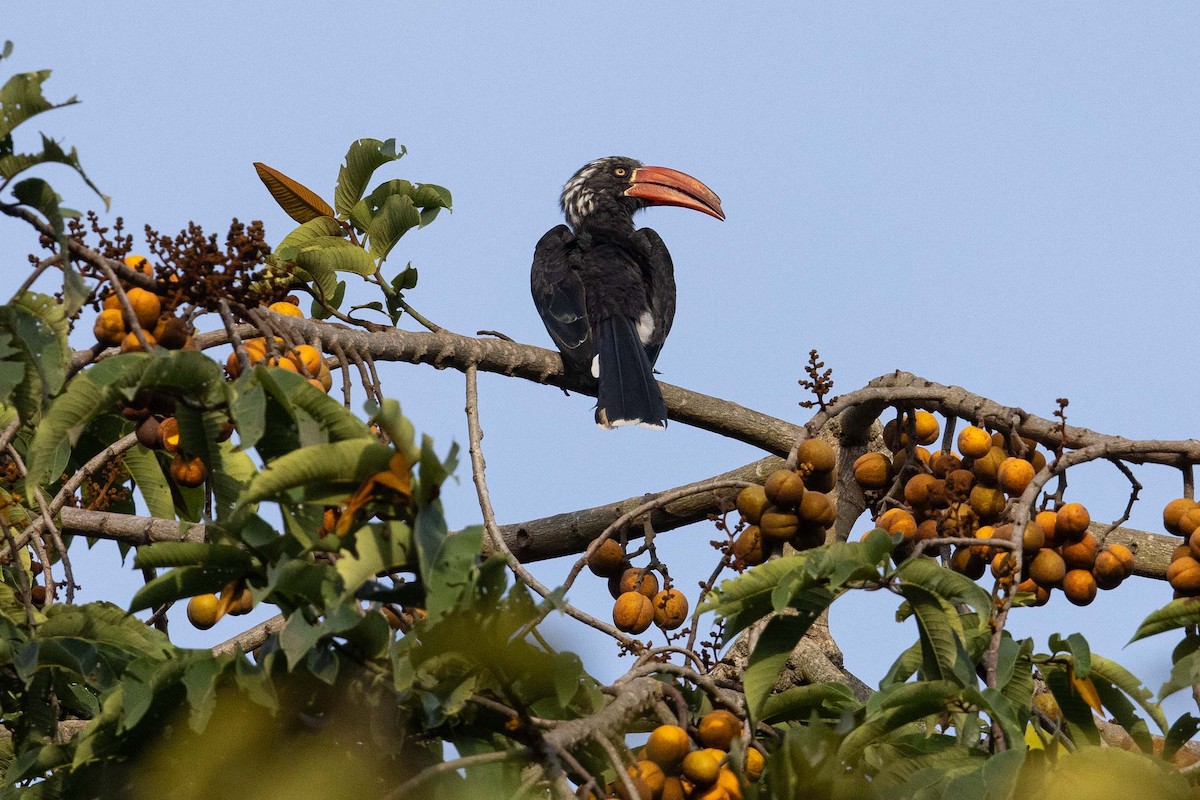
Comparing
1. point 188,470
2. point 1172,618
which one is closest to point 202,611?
point 188,470

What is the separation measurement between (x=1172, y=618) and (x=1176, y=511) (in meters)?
0.56

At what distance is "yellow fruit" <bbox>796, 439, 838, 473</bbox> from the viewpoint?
9.68ft

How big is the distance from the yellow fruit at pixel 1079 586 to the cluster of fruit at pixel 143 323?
1856 mm

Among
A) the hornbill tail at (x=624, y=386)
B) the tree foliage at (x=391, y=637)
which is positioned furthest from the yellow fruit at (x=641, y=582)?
the hornbill tail at (x=624, y=386)

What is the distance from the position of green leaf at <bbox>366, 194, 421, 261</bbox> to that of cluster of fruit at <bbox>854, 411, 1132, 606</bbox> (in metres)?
1.58

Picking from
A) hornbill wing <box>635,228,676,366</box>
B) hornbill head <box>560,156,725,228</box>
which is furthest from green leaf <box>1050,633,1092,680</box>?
hornbill head <box>560,156,725,228</box>

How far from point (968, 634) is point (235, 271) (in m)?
1.43

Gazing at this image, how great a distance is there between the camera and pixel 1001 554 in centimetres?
273

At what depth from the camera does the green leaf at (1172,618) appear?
233 centimetres

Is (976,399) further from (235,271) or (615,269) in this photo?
(615,269)

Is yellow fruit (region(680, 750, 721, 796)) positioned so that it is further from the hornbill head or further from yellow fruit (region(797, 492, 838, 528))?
the hornbill head

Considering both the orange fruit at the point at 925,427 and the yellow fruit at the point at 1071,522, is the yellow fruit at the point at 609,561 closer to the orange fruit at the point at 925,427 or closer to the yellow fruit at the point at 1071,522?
the orange fruit at the point at 925,427

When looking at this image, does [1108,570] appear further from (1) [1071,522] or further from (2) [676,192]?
(2) [676,192]

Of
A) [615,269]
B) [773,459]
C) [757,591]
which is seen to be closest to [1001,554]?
[757,591]
